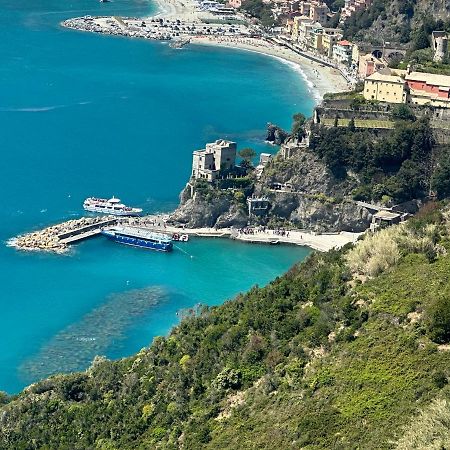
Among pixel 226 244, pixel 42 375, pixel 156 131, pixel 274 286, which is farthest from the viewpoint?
pixel 156 131

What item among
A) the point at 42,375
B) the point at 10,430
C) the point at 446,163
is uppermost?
the point at 446,163

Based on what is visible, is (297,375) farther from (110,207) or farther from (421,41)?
(421,41)

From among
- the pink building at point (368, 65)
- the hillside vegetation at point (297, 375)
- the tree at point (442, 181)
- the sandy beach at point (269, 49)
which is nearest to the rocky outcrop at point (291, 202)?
the tree at point (442, 181)

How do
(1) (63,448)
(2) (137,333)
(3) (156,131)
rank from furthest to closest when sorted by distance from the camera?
(3) (156,131) → (2) (137,333) → (1) (63,448)

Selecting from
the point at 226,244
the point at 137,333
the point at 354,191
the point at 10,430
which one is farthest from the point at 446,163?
the point at 10,430

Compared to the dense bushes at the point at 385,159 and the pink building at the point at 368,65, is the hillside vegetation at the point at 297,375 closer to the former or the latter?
the dense bushes at the point at 385,159

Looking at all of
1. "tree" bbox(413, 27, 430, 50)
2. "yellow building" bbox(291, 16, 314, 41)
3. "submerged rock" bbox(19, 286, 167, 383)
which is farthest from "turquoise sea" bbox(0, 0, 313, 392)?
"tree" bbox(413, 27, 430, 50)

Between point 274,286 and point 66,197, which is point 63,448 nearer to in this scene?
point 274,286

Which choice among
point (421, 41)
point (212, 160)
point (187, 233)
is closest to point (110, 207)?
point (187, 233)
